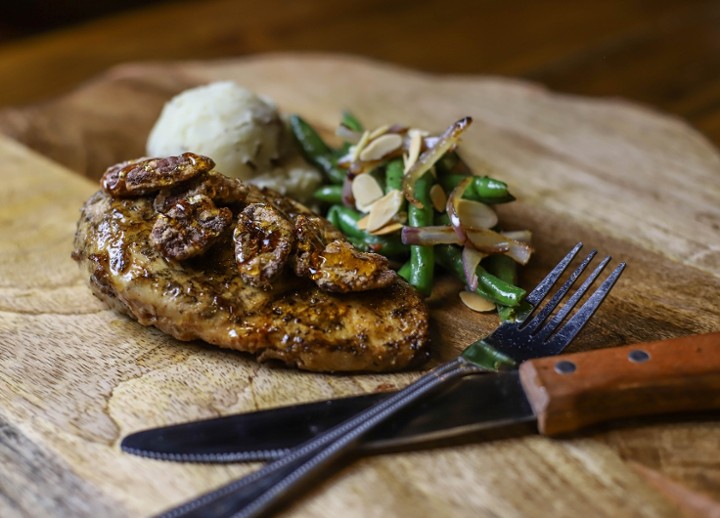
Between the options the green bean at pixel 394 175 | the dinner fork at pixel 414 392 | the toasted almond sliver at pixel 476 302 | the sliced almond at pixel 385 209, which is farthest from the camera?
the green bean at pixel 394 175

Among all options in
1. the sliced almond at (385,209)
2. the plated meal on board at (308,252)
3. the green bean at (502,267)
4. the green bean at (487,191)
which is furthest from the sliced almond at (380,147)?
the green bean at (502,267)

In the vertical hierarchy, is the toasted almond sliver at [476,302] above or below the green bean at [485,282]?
below

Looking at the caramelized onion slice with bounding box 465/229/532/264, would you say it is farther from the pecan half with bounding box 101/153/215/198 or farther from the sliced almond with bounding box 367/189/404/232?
the pecan half with bounding box 101/153/215/198

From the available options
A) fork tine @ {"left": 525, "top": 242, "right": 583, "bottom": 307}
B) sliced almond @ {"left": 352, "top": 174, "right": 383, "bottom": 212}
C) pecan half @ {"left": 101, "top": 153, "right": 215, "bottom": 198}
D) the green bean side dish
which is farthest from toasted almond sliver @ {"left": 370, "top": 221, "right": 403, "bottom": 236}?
pecan half @ {"left": 101, "top": 153, "right": 215, "bottom": 198}

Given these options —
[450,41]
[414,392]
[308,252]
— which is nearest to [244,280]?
[308,252]

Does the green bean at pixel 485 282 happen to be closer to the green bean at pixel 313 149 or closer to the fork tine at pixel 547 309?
the fork tine at pixel 547 309

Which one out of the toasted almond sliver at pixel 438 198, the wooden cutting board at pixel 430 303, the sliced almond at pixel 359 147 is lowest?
the wooden cutting board at pixel 430 303

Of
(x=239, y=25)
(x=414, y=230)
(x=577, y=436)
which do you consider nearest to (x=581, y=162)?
(x=414, y=230)
